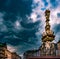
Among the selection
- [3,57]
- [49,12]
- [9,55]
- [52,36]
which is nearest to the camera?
[52,36]

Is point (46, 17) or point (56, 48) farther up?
point (46, 17)

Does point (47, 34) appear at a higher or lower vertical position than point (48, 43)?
higher

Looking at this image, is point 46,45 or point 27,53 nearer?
point 46,45

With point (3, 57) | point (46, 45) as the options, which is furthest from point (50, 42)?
point (3, 57)

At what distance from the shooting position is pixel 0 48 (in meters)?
60.2

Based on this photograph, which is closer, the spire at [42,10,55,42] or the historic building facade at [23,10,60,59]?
the spire at [42,10,55,42]

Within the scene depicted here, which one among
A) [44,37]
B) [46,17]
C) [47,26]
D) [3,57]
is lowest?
[3,57]

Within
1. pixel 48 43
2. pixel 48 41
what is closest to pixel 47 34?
pixel 48 41

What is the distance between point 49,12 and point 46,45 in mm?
10459

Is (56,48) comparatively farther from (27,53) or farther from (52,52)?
(27,53)

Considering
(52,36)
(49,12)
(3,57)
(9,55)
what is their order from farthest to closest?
(9,55)
(3,57)
(49,12)
(52,36)

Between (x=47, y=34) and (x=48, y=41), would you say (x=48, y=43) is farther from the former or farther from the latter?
(x=47, y=34)

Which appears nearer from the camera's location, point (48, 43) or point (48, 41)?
point (48, 43)

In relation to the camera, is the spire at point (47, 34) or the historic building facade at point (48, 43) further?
the historic building facade at point (48, 43)
